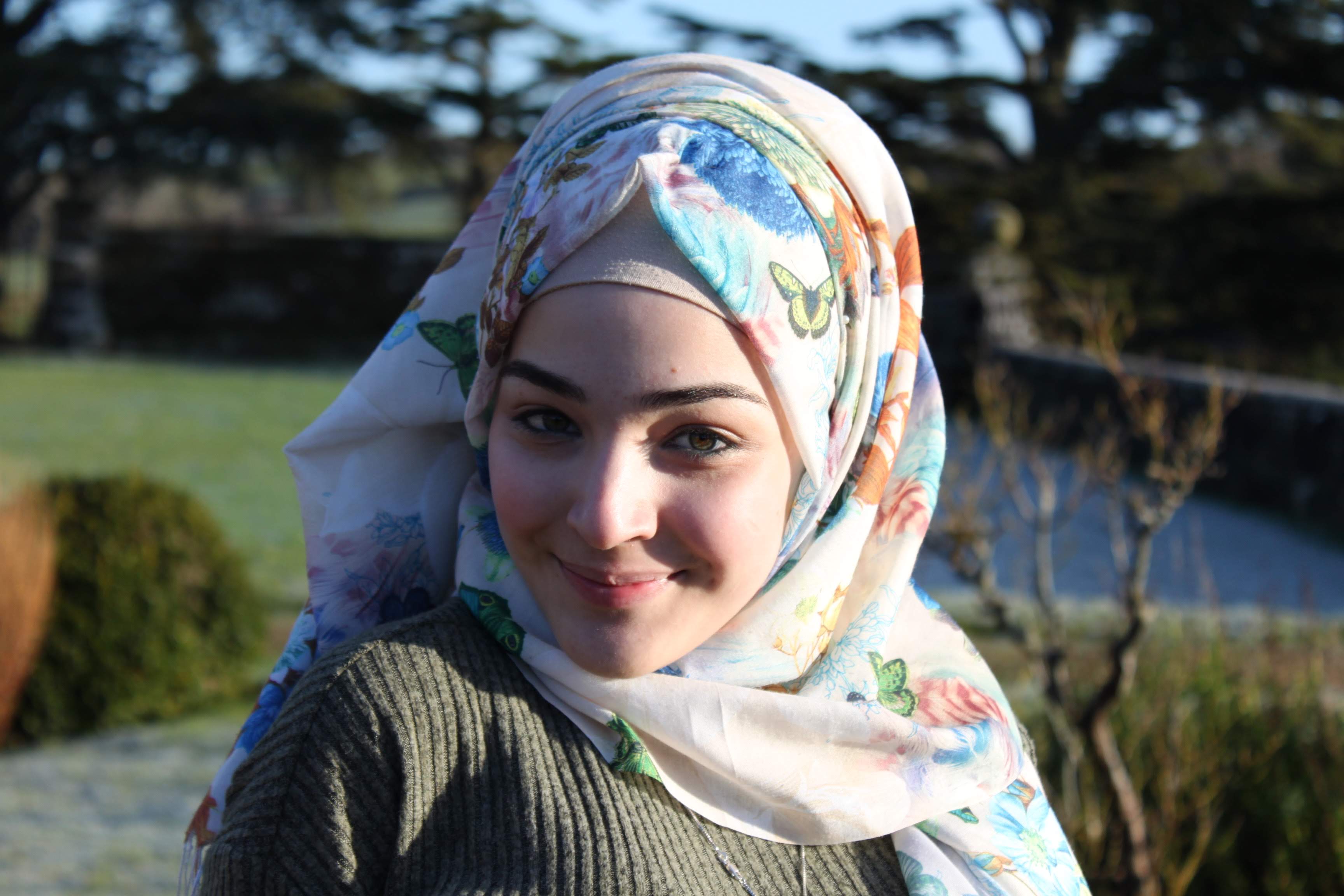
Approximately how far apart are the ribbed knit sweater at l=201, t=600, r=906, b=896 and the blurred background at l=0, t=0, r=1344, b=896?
158 cm

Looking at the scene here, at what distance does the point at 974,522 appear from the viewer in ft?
9.54

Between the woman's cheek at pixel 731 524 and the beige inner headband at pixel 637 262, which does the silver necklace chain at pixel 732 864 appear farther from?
the beige inner headband at pixel 637 262

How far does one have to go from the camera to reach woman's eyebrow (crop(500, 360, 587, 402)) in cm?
132

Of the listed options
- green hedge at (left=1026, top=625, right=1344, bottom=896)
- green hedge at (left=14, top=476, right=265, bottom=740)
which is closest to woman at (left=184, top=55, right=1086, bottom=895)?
green hedge at (left=1026, top=625, right=1344, bottom=896)

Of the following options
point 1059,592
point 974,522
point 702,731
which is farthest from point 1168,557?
point 702,731

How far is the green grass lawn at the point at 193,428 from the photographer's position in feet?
26.3

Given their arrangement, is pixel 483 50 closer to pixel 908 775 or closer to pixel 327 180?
pixel 327 180

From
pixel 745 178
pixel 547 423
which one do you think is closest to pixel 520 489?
pixel 547 423

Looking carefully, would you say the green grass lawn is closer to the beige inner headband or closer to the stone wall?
the beige inner headband

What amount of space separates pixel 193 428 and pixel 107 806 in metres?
8.31

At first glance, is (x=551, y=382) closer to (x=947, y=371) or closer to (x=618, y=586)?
(x=618, y=586)

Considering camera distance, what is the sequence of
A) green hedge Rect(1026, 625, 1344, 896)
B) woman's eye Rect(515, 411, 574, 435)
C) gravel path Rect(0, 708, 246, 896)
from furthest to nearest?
gravel path Rect(0, 708, 246, 896) < green hedge Rect(1026, 625, 1344, 896) < woman's eye Rect(515, 411, 574, 435)

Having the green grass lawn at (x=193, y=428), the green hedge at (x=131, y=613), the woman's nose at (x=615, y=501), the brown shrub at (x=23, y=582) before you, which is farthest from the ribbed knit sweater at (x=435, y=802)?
the green grass lawn at (x=193, y=428)

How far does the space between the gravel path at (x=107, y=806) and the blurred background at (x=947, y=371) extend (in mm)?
15
